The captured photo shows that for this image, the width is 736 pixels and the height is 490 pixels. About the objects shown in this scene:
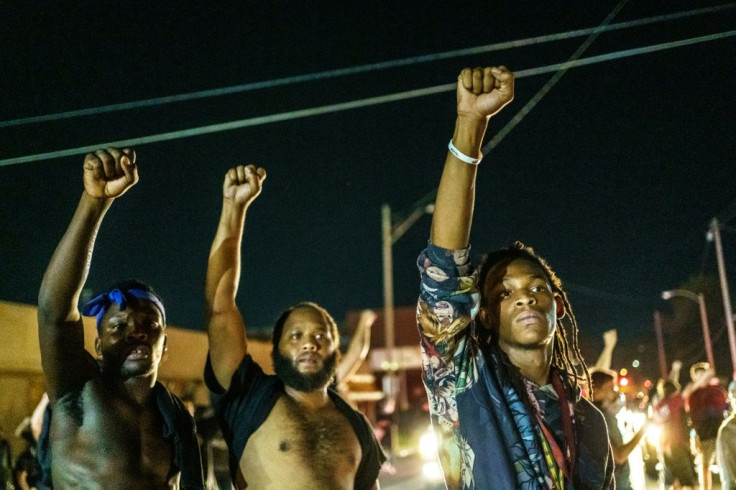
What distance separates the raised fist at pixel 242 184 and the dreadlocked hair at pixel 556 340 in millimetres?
1705

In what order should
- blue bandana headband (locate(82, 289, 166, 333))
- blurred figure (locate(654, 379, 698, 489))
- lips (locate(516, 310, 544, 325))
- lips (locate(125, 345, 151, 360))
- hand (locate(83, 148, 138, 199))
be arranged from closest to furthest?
lips (locate(516, 310, 544, 325)), hand (locate(83, 148, 138, 199)), lips (locate(125, 345, 151, 360)), blue bandana headband (locate(82, 289, 166, 333)), blurred figure (locate(654, 379, 698, 489))

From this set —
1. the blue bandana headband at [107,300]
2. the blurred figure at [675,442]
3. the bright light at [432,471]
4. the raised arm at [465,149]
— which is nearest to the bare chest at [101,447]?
the blue bandana headband at [107,300]

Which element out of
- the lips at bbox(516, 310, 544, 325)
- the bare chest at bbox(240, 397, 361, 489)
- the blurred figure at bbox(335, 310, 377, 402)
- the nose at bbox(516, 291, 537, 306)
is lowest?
the bare chest at bbox(240, 397, 361, 489)

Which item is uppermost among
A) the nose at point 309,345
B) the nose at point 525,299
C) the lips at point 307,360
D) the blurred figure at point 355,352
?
the blurred figure at point 355,352

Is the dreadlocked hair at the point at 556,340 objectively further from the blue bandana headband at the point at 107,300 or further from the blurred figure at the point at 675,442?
the blurred figure at the point at 675,442

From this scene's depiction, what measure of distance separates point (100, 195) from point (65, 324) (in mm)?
603

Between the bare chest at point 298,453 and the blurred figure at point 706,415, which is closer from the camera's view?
the bare chest at point 298,453

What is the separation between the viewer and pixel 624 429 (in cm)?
771

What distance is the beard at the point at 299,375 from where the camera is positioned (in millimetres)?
4031

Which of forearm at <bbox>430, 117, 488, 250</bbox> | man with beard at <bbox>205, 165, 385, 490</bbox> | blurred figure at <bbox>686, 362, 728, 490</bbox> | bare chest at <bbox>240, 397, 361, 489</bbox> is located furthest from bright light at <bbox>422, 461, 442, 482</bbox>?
forearm at <bbox>430, 117, 488, 250</bbox>

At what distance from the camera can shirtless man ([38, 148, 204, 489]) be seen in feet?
10.0

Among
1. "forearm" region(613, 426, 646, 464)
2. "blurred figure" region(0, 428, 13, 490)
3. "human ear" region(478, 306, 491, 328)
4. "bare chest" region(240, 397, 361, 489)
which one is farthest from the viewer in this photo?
"blurred figure" region(0, 428, 13, 490)

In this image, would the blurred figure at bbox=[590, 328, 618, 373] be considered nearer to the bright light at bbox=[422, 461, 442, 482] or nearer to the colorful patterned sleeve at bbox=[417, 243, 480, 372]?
the bright light at bbox=[422, 461, 442, 482]

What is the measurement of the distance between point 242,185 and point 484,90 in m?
2.11
